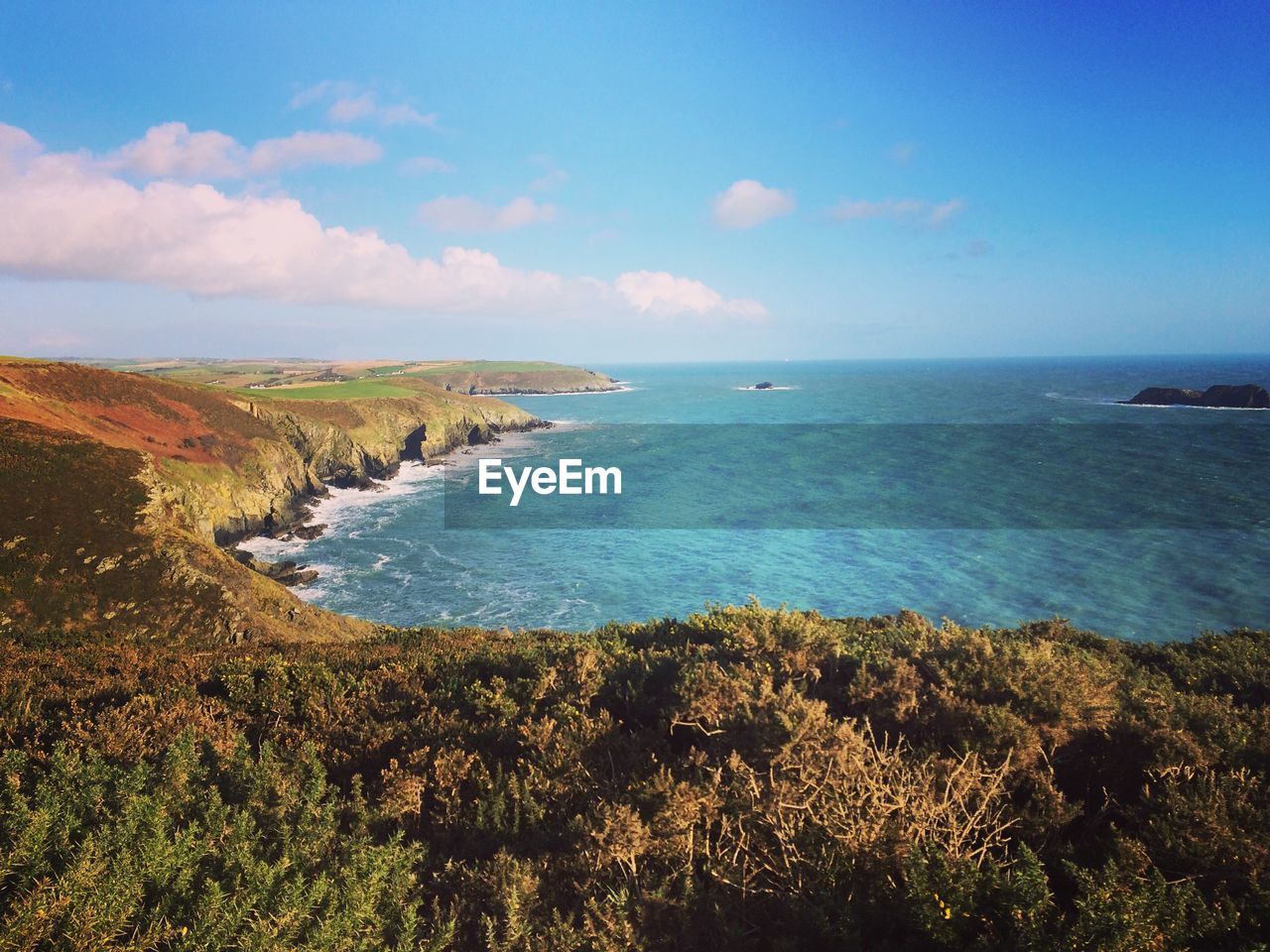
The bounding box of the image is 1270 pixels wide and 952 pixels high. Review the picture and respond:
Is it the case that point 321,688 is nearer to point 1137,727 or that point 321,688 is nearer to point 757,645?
point 757,645

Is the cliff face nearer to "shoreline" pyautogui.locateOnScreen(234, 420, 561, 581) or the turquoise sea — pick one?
"shoreline" pyautogui.locateOnScreen(234, 420, 561, 581)

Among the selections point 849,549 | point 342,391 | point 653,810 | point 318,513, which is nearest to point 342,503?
point 318,513

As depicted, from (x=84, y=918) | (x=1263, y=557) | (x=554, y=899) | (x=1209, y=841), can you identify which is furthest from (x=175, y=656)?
(x=1263, y=557)

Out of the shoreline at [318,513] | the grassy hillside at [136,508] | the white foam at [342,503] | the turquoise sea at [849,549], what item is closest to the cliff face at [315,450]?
the grassy hillside at [136,508]

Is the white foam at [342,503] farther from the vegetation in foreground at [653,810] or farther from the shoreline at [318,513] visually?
the vegetation in foreground at [653,810]

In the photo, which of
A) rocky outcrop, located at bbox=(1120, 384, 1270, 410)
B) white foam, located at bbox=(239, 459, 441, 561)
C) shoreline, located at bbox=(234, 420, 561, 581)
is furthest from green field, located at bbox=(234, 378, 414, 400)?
rocky outcrop, located at bbox=(1120, 384, 1270, 410)

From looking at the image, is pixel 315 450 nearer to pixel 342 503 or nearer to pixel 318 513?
pixel 342 503
